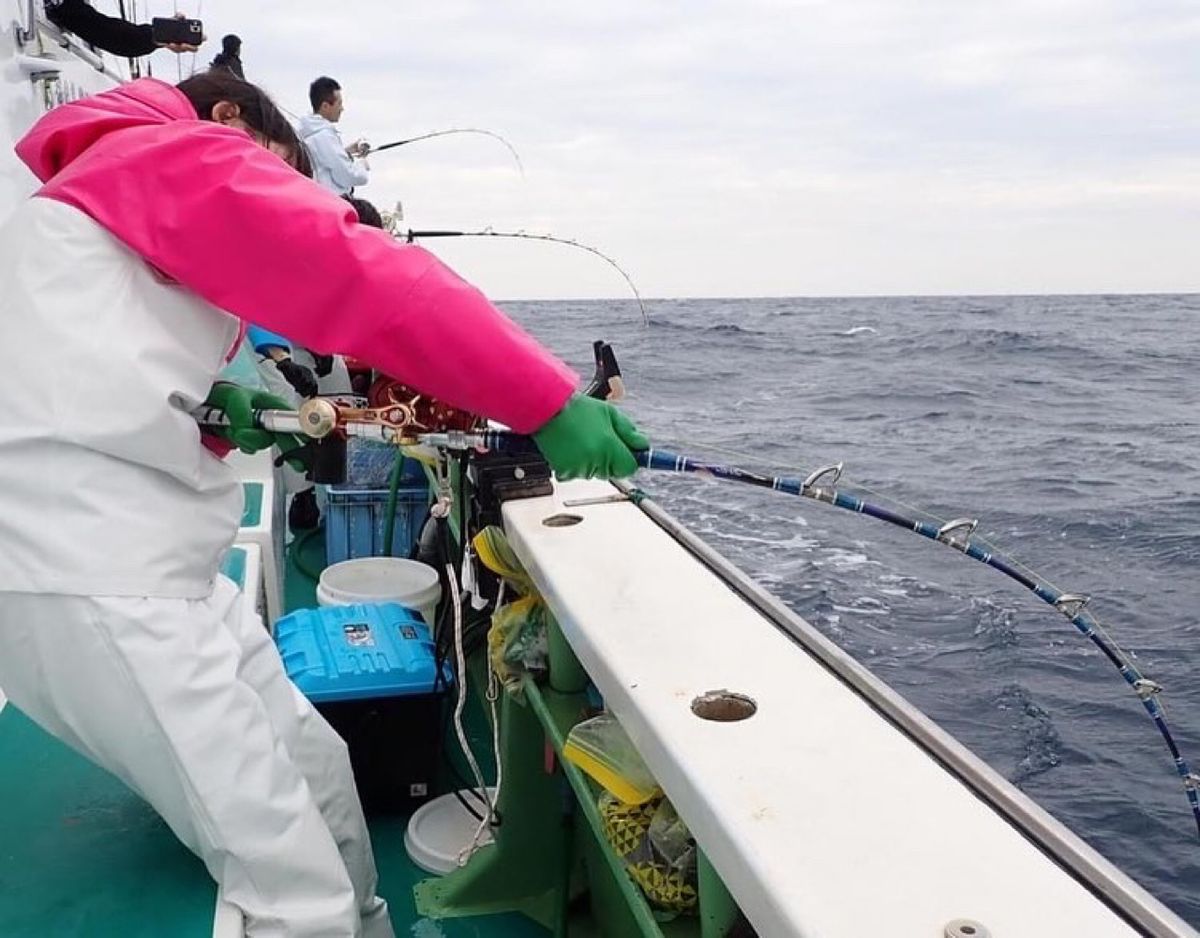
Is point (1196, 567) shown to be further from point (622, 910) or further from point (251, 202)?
point (251, 202)

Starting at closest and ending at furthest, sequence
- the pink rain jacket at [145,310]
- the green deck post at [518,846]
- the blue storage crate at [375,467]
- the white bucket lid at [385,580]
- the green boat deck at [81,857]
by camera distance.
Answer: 1. the pink rain jacket at [145,310]
2. the green boat deck at [81,857]
3. the green deck post at [518,846]
4. the white bucket lid at [385,580]
5. the blue storage crate at [375,467]

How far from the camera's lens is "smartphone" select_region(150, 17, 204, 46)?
11.3ft

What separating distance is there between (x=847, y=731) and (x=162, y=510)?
0.92 meters

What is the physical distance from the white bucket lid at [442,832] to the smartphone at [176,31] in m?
2.62

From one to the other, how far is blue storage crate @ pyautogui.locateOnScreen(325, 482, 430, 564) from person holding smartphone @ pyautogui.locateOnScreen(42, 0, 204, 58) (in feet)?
5.53

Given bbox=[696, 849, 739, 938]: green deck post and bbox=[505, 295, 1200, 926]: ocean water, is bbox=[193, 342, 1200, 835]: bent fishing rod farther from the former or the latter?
bbox=[696, 849, 739, 938]: green deck post

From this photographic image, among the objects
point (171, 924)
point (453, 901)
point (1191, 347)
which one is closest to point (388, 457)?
point (453, 901)

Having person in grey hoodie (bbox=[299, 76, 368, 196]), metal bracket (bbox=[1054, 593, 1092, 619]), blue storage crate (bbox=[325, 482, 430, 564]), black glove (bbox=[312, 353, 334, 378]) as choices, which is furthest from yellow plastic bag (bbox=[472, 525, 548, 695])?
person in grey hoodie (bbox=[299, 76, 368, 196])

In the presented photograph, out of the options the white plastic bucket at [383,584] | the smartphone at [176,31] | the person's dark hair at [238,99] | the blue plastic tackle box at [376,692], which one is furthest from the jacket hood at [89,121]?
the smartphone at [176,31]

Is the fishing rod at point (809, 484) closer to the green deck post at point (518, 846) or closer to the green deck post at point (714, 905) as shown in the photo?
the green deck post at point (714, 905)

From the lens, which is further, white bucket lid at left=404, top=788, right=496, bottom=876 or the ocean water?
the ocean water

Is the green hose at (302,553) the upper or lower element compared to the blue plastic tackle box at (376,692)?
lower

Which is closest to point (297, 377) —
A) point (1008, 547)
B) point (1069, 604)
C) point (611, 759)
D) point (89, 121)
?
point (89, 121)

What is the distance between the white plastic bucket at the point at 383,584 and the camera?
3.16m
